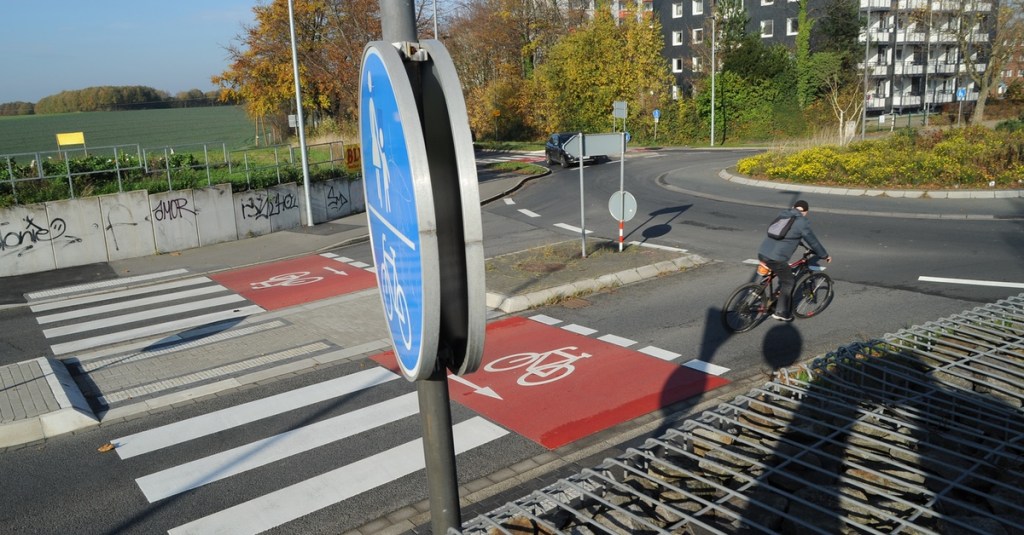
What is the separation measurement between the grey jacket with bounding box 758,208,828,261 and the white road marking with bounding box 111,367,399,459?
544 cm

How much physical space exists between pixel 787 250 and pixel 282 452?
7094mm

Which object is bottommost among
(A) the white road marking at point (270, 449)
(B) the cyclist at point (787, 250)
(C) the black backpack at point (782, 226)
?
(A) the white road marking at point (270, 449)

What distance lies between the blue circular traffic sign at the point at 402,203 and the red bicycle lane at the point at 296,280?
35.4 feet

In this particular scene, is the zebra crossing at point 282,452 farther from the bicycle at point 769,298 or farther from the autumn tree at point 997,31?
the autumn tree at point 997,31

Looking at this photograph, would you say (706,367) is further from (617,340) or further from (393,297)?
(393,297)

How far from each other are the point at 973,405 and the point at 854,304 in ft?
25.8

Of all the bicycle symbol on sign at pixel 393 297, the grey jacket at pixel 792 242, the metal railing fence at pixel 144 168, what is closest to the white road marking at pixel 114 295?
the metal railing fence at pixel 144 168

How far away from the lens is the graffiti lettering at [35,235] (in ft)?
56.9

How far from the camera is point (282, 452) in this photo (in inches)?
295

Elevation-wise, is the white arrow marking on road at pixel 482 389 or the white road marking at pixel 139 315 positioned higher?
the white road marking at pixel 139 315

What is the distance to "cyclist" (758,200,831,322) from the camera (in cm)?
1035

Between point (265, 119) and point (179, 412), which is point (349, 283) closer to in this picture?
point (179, 412)

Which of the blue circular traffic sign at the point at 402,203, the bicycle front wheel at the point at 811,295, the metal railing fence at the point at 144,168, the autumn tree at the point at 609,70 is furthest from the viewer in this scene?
the autumn tree at the point at 609,70

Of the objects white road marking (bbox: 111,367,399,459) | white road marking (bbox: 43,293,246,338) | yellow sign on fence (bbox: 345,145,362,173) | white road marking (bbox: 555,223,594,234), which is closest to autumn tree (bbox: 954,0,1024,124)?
white road marking (bbox: 555,223,594,234)
